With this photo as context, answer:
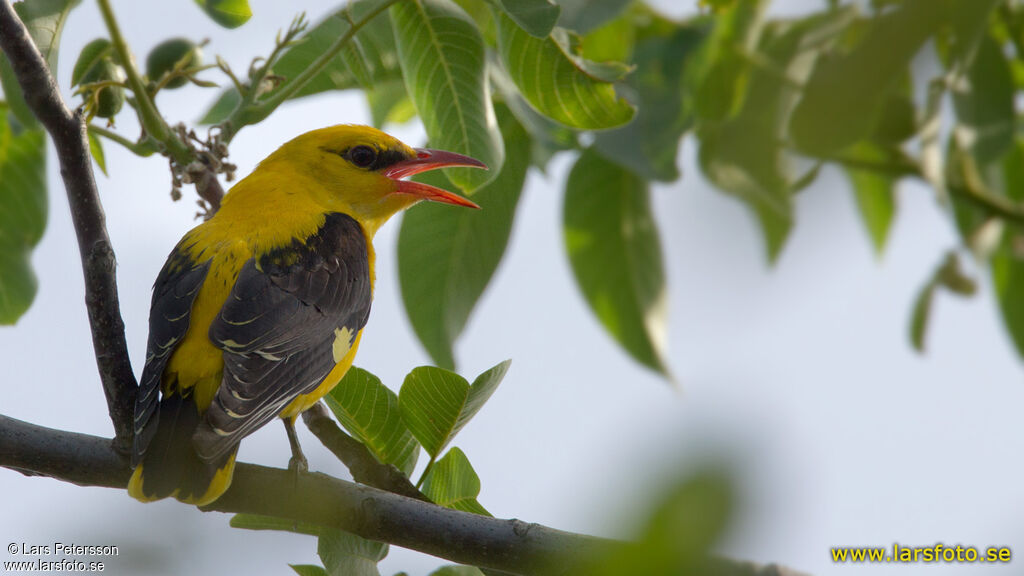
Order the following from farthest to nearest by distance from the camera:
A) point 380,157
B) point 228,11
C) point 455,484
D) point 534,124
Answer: point 380,157 → point 534,124 → point 228,11 → point 455,484

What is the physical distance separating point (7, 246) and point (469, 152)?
5.42 feet

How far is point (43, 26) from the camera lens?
2.39 meters

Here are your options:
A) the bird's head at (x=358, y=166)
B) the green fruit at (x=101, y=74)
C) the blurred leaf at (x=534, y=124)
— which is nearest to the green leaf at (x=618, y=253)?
the blurred leaf at (x=534, y=124)

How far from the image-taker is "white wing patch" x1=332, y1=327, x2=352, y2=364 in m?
3.00

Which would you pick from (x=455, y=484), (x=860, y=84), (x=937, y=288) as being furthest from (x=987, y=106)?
(x=455, y=484)

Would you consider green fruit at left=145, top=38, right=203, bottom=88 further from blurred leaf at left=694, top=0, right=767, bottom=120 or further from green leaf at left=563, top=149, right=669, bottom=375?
blurred leaf at left=694, top=0, right=767, bottom=120

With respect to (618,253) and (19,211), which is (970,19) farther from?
(19,211)

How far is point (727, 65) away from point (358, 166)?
5.38 ft

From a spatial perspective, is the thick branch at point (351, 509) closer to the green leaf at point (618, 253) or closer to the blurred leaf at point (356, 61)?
the blurred leaf at point (356, 61)

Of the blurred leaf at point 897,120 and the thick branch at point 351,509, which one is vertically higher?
the blurred leaf at point 897,120

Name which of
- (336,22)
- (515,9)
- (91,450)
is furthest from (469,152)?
(91,450)

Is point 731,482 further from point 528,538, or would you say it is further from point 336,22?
point 336,22

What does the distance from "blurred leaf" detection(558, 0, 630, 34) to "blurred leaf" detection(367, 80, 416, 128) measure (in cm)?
147

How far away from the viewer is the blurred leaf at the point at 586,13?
2.38 meters
